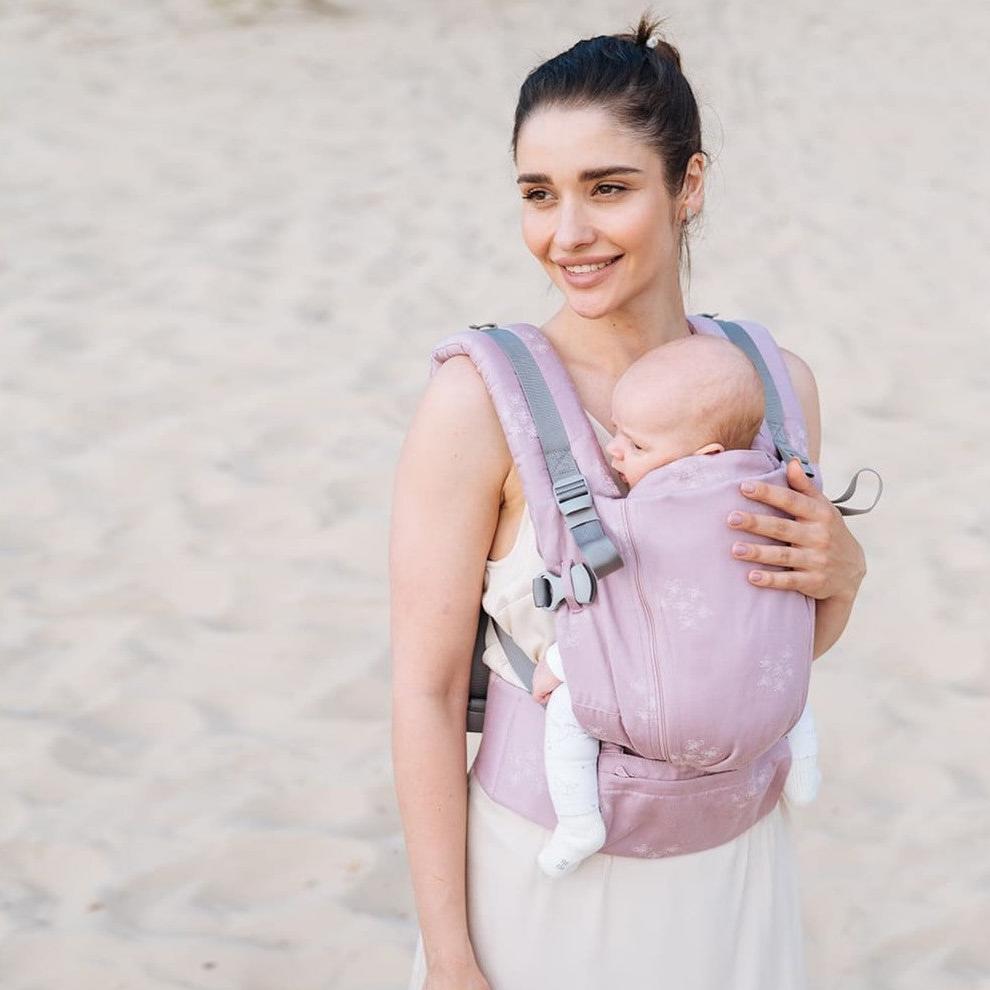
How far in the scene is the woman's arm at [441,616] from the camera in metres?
1.56

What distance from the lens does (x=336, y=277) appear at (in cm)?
604

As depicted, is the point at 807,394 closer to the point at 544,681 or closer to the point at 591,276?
the point at 591,276

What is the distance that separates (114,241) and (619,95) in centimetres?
486

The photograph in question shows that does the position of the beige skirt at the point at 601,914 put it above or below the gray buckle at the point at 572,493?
below

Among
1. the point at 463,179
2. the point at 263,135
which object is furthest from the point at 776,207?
the point at 263,135

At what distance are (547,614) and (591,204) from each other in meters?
0.48

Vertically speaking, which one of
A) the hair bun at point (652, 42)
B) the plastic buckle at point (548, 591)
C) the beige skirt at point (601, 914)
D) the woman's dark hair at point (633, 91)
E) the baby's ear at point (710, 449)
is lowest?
the beige skirt at point (601, 914)

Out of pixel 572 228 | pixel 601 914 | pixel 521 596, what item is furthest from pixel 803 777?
pixel 572 228

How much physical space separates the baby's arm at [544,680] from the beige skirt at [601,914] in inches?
6.2

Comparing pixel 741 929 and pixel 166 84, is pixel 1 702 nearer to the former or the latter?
pixel 741 929

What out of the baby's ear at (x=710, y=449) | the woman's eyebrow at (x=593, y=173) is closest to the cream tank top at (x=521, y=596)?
the baby's ear at (x=710, y=449)

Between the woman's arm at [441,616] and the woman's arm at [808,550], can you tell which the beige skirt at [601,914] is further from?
the woman's arm at [808,550]

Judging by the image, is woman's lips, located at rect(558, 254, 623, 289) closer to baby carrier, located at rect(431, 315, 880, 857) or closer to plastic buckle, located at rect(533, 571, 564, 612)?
baby carrier, located at rect(431, 315, 880, 857)

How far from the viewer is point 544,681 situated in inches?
61.1
